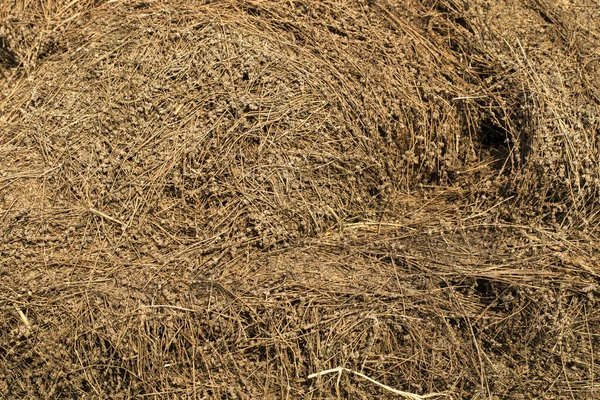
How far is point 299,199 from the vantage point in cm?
364

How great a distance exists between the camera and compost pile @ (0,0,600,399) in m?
3.32

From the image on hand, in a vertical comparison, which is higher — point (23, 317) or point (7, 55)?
point (7, 55)

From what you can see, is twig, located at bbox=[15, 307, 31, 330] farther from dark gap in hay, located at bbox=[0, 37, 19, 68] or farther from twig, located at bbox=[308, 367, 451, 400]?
dark gap in hay, located at bbox=[0, 37, 19, 68]

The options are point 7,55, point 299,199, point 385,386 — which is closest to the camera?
point 385,386

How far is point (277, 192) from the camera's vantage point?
3613mm

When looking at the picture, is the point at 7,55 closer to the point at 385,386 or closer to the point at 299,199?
the point at 299,199

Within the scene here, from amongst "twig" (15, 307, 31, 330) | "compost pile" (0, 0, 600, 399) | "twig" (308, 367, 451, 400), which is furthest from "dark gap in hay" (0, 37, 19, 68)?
"twig" (308, 367, 451, 400)

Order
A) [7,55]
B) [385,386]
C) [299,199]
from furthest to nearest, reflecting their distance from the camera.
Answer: [7,55] < [299,199] < [385,386]

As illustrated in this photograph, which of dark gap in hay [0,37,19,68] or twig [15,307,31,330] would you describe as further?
dark gap in hay [0,37,19,68]

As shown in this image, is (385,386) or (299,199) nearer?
(385,386)

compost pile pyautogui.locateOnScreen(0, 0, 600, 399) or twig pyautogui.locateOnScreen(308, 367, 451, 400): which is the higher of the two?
compost pile pyautogui.locateOnScreen(0, 0, 600, 399)

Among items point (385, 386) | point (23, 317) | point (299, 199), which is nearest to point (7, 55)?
point (23, 317)

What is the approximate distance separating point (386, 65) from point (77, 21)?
2253 millimetres

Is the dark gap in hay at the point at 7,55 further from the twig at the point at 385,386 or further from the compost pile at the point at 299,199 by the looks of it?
the twig at the point at 385,386
